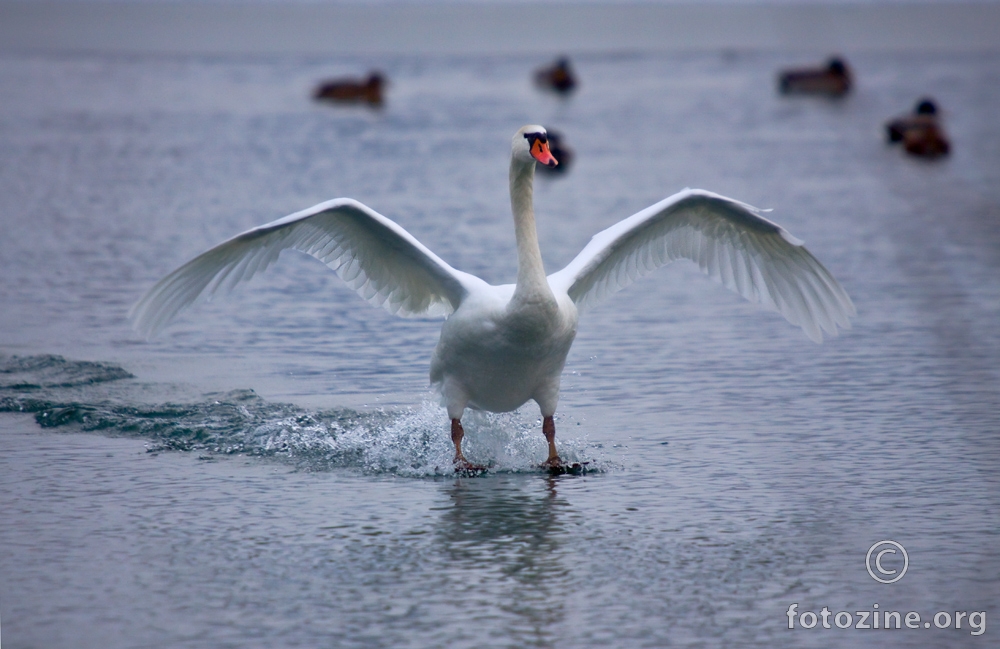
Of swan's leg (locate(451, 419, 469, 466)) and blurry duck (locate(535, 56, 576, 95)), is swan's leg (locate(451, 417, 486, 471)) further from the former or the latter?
blurry duck (locate(535, 56, 576, 95))

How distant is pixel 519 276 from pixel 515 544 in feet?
5.56

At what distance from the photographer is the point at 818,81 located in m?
42.1

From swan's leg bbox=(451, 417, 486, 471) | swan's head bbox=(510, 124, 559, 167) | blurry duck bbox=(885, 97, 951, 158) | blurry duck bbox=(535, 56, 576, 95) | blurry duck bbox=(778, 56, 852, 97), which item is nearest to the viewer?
swan's head bbox=(510, 124, 559, 167)

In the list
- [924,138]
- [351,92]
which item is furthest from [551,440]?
[351,92]

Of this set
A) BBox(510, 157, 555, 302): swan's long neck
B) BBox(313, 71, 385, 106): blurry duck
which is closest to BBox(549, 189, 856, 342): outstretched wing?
BBox(510, 157, 555, 302): swan's long neck

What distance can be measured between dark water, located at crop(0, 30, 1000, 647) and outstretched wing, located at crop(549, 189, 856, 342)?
79 centimetres

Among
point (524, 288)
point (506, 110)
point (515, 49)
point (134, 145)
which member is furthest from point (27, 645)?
point (515, 49)

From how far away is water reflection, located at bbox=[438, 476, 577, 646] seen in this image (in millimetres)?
5973

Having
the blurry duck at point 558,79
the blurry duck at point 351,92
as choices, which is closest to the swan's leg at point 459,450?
the blurry duck at point 351,92

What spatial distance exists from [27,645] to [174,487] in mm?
2217

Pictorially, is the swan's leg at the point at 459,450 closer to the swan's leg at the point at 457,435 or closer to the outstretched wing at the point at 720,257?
the swan's leg at the point at 457,435

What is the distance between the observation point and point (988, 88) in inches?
1734

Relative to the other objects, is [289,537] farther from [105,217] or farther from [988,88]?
[988,88]

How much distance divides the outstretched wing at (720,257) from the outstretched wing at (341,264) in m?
0.80
